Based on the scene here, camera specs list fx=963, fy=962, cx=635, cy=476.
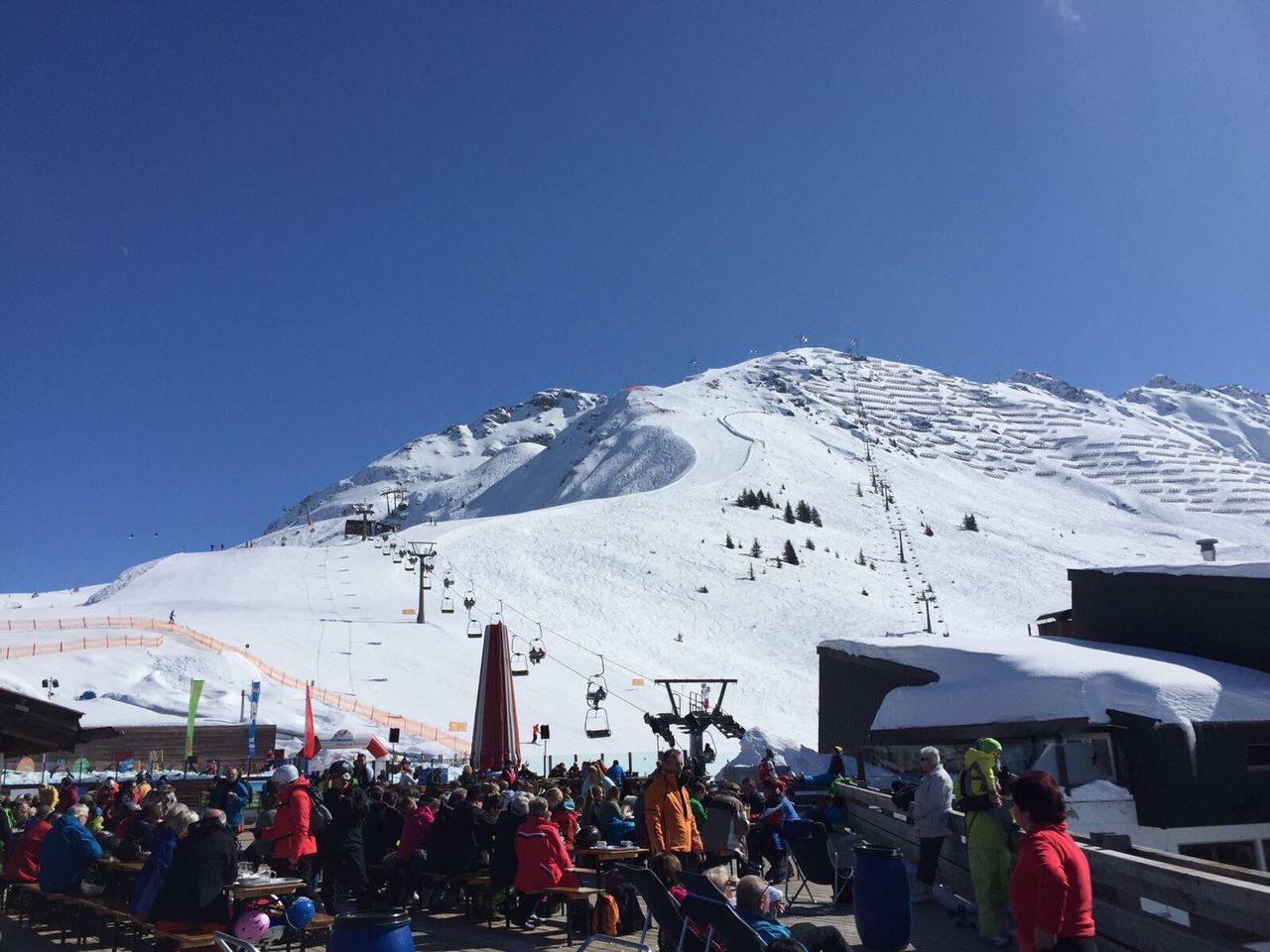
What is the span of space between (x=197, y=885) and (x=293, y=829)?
2.76 meters

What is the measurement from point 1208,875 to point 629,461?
409ft

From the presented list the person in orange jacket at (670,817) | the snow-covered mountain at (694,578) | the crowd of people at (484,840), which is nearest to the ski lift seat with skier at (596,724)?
the snow-covered mountain at (694,578)

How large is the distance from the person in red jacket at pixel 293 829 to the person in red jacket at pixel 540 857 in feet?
7.62

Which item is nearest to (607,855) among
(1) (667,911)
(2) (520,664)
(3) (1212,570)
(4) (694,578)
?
(1) (667,911)

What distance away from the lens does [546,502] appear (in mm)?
142000

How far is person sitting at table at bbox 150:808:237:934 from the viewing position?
273 inches

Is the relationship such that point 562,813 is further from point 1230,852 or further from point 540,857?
point 1230,852

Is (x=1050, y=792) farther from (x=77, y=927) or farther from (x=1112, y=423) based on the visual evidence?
(x=1112, y=423)

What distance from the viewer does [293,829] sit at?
9.66 m

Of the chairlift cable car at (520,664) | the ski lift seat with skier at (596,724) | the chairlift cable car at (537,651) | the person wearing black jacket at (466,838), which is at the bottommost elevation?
the person wearing black jacket at (466,838)

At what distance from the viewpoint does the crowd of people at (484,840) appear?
22.9 feet

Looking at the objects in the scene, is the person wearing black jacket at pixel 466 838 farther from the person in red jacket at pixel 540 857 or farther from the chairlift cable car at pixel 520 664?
the chairlift cable car at pixel 520 664

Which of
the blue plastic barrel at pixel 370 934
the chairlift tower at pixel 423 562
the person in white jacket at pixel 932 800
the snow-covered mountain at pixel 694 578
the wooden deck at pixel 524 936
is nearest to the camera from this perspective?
the blue plastic barrel at pixel 370 934

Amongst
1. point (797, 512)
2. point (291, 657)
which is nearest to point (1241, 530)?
point (797, 512)
